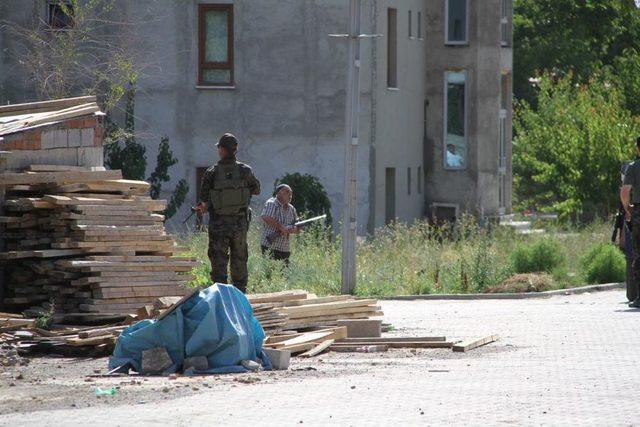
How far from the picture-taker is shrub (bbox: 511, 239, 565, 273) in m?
26.6

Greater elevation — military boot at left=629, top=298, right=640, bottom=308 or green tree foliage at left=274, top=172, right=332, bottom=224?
green tree foliage at left=274, top=172, right=332, bottom=224

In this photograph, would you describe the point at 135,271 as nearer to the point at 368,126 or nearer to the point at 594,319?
the point at 594,319

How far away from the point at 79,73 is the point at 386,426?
85.0ft

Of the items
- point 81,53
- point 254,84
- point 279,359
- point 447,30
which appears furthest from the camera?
point 447,30

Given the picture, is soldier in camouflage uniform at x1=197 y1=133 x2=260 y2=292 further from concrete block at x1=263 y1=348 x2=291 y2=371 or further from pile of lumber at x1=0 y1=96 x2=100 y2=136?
concrete block at x1=263 y1=348 x2=291 y2=371

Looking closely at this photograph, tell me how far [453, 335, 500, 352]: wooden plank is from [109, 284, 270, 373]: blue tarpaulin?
283cm

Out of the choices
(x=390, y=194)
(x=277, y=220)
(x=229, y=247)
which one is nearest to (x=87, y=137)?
(x=229, y=247)

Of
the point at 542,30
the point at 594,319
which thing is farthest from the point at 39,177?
the point at 542,30

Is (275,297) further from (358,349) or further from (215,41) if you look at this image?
(215,41)

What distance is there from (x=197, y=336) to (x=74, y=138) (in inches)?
222

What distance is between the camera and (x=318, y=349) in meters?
14.7

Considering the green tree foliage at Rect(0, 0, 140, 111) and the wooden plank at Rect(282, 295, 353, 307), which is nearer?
the wooden plank at Rect(282, 295, 353, 307)

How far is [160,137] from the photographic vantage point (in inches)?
1467

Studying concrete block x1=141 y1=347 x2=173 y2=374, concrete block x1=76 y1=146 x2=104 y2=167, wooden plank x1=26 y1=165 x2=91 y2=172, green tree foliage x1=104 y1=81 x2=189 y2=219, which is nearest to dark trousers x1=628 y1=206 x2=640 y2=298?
concrete block x1=76 y1=146 x2=104 y2=167
